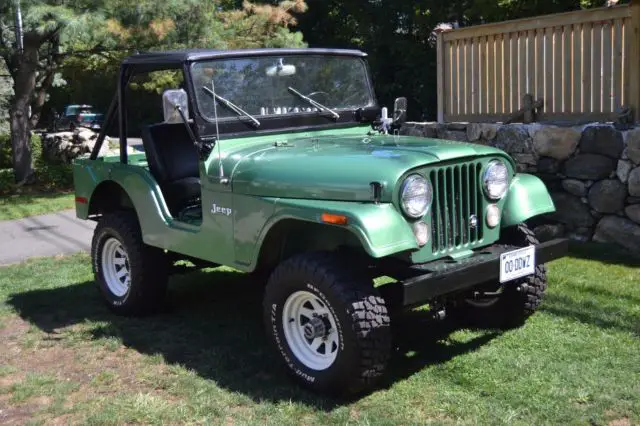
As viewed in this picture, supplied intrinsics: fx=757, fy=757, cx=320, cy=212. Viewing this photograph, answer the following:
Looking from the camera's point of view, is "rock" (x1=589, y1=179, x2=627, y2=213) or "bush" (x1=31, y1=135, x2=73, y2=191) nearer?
"rock" (x1=589, y1=179, x2=627, y2=213)

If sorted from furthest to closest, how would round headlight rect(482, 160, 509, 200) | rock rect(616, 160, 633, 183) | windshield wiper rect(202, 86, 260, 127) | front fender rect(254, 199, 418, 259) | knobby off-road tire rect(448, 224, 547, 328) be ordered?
rock rect(616, 160, 633, 183) → windshield wiper rect(202, 86, 260, 127) → knobby off-road tire rect(448, 224, 547, 328) → round headlight rect(482, 160, 509, 200) → front fender rect(254, 199, 418, 259)

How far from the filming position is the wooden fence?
23.2ft

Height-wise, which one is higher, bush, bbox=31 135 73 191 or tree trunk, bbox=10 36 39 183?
tree trunk, bbox=10 36 39 183

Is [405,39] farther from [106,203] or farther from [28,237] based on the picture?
[106,203]

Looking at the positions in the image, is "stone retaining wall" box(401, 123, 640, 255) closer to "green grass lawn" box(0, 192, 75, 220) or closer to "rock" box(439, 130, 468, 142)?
"rock" box(439, 130, 468, 142)

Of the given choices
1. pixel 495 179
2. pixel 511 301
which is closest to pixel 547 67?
pixel 511 301

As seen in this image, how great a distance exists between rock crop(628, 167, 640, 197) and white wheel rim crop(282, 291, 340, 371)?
3.77m

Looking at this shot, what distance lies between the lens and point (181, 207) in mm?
5484

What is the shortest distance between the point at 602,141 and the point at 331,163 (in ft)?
12.1

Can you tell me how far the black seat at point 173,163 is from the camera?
18.0 ft

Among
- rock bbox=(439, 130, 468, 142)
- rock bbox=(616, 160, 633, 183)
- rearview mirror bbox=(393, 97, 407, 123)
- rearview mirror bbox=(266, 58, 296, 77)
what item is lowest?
rock bbox=(616, 160, 633, 183)

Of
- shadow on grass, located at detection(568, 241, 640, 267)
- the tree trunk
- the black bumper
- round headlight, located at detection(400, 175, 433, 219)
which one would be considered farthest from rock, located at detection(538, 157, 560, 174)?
the tree trunk

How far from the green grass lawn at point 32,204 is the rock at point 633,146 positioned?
8.29 metres

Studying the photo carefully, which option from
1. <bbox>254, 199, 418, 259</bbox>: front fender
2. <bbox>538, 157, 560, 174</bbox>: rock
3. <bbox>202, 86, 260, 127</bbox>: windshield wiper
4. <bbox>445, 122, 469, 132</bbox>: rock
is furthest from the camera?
<bbox>445, 122, 469, 132</bbox>: rock
